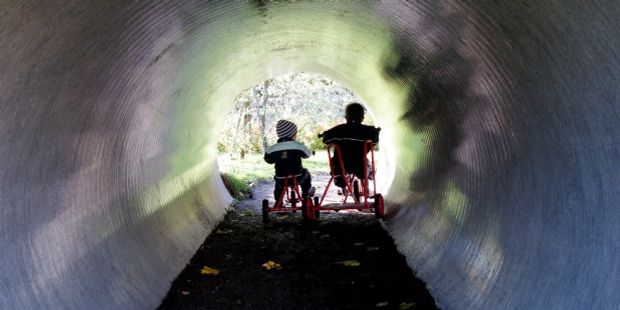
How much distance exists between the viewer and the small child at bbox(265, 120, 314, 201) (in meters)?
10.7

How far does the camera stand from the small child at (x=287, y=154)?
10.7 meters

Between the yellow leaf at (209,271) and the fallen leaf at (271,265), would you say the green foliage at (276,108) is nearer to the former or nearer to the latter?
the fallen leaf at (271,265)

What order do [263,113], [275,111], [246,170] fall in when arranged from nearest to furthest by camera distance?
1. [246,170]
2. [263,113]
3. [275,111]

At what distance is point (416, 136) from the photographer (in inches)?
365

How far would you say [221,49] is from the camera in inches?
333

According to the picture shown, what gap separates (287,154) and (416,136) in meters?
2.40

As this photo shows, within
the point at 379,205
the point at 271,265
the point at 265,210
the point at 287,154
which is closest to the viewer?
the point at 271,265

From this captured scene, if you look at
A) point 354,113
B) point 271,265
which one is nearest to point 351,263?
point 271,265

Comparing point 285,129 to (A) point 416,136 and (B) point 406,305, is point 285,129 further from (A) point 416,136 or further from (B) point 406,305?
(B) point 406,305

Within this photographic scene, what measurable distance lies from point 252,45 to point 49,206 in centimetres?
581

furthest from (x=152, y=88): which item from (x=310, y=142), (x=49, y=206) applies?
(x=310, y=142)

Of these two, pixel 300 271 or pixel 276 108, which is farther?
pixel 276 108

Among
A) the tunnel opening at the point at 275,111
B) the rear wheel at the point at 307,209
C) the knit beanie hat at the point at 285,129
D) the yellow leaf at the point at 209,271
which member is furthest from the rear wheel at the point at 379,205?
the tunnel opening at the point at 275,111

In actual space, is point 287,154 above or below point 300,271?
above
